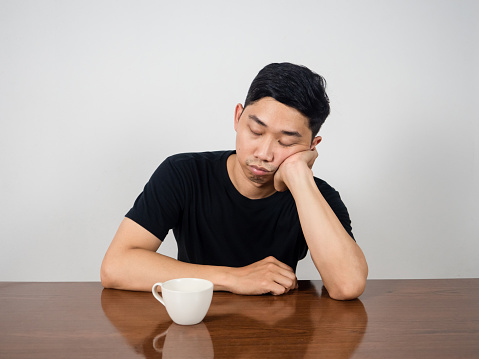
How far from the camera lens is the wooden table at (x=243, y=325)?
0.81m

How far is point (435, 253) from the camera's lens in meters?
2.55

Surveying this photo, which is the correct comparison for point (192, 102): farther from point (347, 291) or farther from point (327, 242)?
point (347, 291)

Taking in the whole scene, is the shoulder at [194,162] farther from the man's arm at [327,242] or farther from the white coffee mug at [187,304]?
the white coffee mug at [187,304]

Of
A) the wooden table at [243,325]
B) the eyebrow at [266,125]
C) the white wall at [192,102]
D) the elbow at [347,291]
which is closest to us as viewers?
the wooden table at [243,325]

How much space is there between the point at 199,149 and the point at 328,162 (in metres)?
0.66

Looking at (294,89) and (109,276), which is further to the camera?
(294,89)

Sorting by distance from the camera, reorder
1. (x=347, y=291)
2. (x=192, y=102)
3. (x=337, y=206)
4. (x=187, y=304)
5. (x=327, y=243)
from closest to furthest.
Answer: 1. (x=187, y=304)
2. (x=347, y=291)
3. (x=327, y=243)
4. (x=337, y=206)
5. (x=192, y=102)

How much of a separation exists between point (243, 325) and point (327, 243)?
433 mm

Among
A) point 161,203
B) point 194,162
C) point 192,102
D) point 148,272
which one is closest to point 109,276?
point 148,272

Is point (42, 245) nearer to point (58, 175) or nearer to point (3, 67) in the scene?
point (58, 175)

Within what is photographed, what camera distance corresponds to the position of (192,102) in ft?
7.80

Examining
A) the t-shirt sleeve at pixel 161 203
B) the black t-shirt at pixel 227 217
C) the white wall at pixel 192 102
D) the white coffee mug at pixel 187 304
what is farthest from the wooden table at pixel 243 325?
the white wall at pixel 192 102

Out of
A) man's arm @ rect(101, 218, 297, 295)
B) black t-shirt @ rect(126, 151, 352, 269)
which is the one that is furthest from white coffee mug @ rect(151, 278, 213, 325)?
black t-shirt @ rect(126, 151, 352, 269)

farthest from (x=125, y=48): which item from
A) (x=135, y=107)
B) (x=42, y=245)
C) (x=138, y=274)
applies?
(x=138, y=274)
